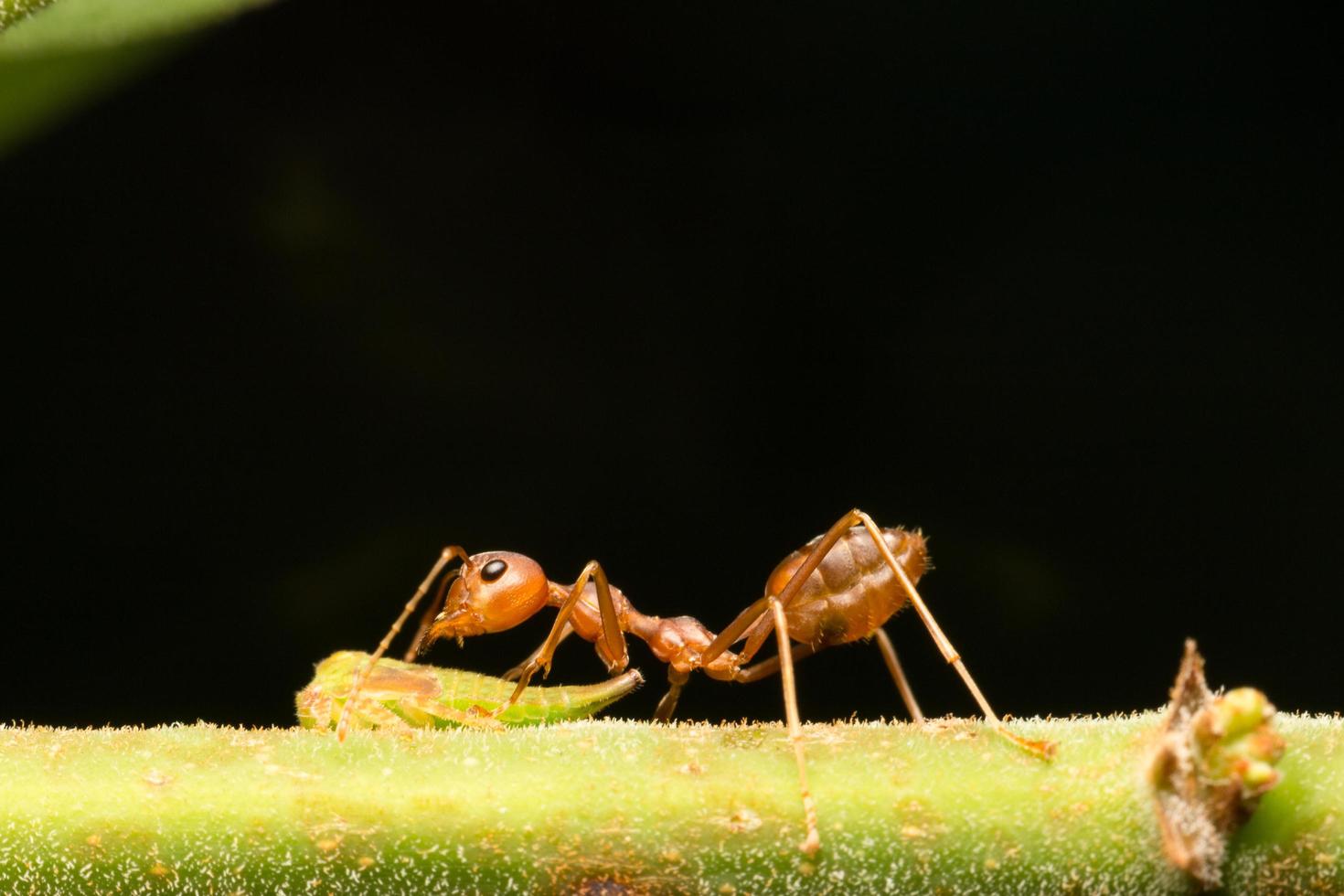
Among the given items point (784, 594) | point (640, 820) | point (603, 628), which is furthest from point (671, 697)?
point (640, 820)

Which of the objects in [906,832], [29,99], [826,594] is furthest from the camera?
[826,594]

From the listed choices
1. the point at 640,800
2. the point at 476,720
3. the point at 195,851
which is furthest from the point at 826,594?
the point at 195,851

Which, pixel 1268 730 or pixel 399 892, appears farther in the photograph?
pixel 399 892

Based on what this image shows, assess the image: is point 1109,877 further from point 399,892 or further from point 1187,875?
point 399,892

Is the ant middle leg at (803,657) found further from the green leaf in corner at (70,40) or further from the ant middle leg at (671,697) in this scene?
the green leaf in corner at (70,40)

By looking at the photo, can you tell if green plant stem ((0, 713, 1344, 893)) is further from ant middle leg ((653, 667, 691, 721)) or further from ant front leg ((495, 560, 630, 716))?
ant middle leg ((653, 667, 691, 721))

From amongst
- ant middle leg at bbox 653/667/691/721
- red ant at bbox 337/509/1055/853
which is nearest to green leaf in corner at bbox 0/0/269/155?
red ant at bbox 337/509/1055/853
